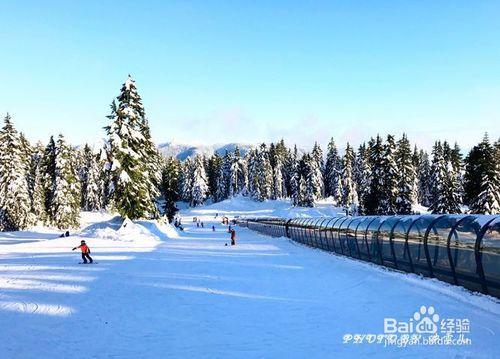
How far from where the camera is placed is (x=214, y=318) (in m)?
10.2

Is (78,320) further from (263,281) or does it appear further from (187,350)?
(263,281)

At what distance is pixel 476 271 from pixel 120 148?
1368 inches

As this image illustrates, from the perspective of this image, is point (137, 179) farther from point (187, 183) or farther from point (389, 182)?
point (187, 183)

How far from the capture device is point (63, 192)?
198 ft

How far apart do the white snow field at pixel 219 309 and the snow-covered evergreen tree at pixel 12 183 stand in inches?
1490

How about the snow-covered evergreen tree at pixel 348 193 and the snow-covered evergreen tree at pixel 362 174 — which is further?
the snow-covered evergreen tree at pixel 348 193

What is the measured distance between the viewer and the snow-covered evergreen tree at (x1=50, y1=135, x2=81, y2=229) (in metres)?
60.4

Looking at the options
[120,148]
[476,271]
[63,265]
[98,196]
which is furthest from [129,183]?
[98,196]

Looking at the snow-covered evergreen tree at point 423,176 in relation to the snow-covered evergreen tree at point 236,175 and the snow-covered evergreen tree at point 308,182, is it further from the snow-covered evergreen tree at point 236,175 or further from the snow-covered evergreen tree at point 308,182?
the snow-covered evergreen tree at point 236,175

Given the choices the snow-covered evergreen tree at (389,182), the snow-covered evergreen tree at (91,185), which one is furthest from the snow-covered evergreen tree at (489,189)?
the snow-covered evergreen tree at (91,185)

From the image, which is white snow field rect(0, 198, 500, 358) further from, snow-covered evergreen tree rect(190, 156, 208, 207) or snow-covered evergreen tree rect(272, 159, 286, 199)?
snow-covered evergreen tree rect(272, 159, 286, 199)

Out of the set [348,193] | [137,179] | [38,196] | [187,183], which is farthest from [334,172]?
[137,179]

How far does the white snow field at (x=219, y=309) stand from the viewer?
782 centimetres

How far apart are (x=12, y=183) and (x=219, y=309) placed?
51.0 metres
